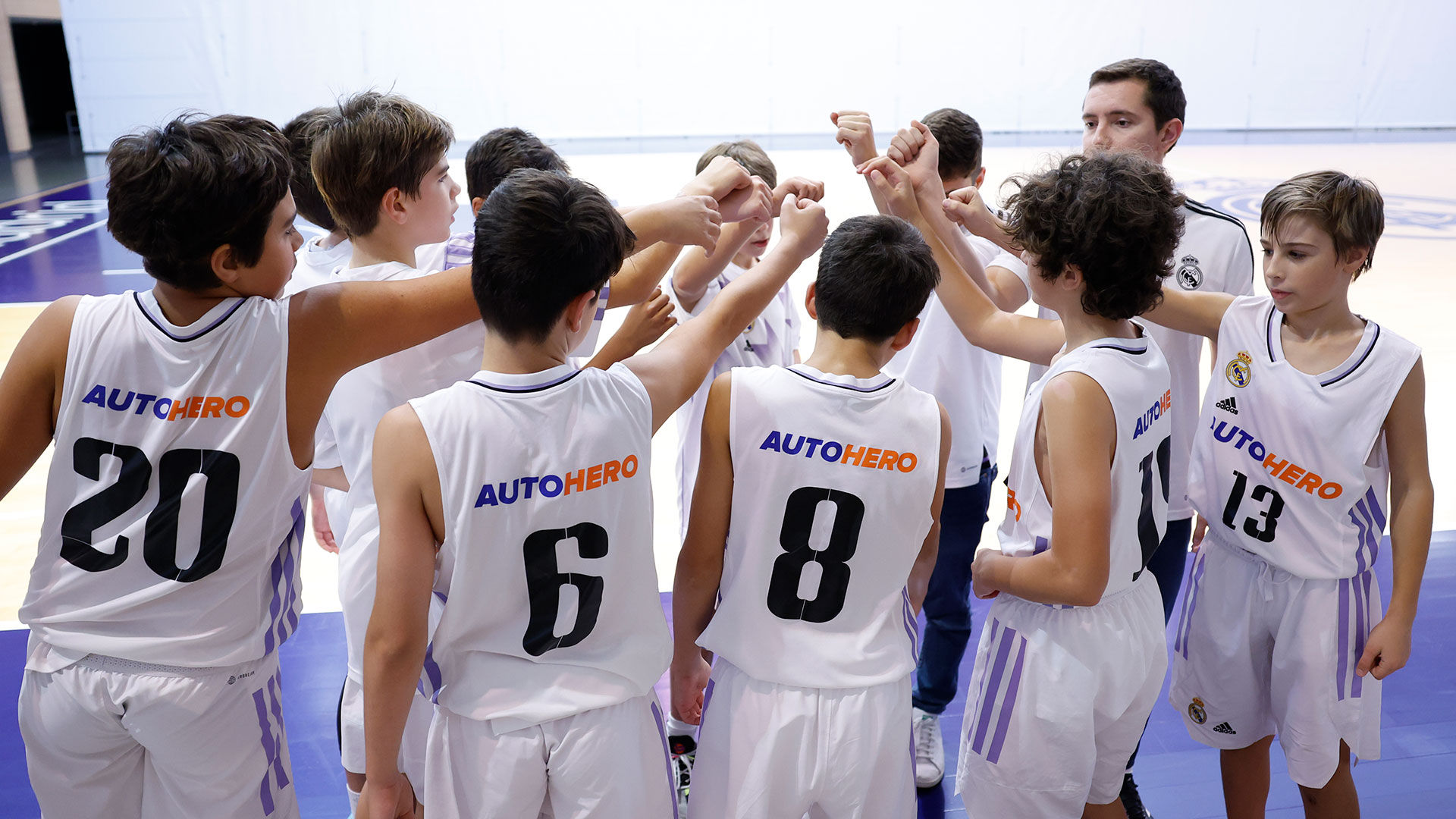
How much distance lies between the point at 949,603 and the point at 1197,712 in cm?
81

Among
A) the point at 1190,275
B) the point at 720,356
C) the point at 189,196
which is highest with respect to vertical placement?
the point at 189,196

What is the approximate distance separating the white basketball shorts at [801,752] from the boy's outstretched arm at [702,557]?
185mm

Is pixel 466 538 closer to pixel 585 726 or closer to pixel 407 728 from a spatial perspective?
pixel 585 726

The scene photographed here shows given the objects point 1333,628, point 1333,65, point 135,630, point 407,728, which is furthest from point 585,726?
point 1333,65

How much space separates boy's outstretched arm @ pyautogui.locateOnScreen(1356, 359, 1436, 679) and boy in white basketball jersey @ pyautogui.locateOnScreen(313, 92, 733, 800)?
1.66 metres

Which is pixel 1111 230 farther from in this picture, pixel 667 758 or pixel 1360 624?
pixel 667 758

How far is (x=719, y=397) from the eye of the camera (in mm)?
1954

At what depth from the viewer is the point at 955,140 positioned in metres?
3.24

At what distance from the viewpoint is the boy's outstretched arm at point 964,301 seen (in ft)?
8.17

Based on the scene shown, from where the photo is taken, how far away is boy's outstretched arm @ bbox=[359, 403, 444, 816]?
1.65m

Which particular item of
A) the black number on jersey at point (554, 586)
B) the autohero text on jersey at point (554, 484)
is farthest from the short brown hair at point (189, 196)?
the black number on jersey at point (554, 586)

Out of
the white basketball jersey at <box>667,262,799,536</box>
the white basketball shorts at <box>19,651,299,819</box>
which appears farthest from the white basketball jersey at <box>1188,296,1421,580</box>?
the white basketball shorts at <box>19,651,299,819</box>

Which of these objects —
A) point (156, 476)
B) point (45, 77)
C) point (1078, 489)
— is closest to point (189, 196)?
point (156, 476)

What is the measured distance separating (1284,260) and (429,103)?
18711 millimetres
